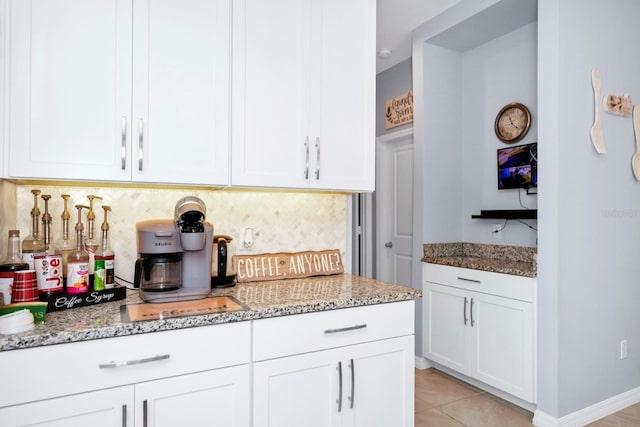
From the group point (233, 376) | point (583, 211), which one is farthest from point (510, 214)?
point (233, 376)

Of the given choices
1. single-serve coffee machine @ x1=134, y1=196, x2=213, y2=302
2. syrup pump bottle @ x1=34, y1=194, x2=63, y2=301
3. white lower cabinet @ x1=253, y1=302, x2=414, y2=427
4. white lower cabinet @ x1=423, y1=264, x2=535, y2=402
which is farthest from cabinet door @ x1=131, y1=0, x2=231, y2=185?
white lower cabinet @ x1=423, y1=264, x2=535, y2=402

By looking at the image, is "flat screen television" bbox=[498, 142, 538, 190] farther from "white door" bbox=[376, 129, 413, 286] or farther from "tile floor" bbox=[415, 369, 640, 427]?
"tile floor" bbox=[415, 369, 640, 427]

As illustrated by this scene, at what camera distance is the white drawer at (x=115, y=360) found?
3.78ft

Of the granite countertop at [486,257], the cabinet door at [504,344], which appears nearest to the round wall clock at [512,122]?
the granite countertop at [486,257]

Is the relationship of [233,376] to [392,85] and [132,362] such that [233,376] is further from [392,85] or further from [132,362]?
[392,85]

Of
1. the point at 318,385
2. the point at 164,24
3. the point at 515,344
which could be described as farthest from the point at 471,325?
the point at 164,24

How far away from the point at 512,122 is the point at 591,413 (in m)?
2.10

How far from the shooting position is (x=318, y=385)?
160cm

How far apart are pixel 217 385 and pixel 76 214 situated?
0.98 metres

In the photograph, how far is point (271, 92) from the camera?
1827 mm

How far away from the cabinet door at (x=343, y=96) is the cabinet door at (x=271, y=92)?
0.21ft

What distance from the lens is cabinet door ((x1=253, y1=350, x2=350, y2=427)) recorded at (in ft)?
4.89

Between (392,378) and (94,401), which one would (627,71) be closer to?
(392,378)

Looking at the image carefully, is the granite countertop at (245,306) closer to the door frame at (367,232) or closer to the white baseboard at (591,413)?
the white baseboard at (591,413)
